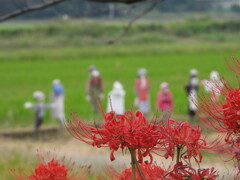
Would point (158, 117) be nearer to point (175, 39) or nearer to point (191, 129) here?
point (191, 129)

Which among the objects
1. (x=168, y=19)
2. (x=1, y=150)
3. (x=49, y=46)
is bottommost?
(x=1, y=150)

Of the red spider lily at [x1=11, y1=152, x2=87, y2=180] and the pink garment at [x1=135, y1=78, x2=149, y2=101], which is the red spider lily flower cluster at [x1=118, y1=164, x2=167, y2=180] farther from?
the pink garment at [x1=135, y1=78, x2=149, y2=101]

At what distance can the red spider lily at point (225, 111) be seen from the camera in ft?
4.88

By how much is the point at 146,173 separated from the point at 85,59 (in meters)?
35.8

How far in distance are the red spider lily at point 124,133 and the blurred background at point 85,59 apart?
176 centimetres

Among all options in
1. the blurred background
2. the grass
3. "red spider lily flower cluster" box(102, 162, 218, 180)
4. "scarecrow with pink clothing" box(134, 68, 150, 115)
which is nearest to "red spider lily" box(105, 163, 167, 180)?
"red spider lily flower cluster" box(102, 162, 218, 180)

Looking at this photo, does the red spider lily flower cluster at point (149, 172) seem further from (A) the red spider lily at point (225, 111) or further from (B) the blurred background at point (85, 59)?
(B) the blurred background at point (85, 59)

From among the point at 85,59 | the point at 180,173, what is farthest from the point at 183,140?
the point at 85,59

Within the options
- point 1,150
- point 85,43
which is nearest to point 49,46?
point 85,43

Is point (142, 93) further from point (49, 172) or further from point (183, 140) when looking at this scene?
point (183, 140)

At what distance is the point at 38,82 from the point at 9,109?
8513mm

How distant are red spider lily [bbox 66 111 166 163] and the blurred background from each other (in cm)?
176

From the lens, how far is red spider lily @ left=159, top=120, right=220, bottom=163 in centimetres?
150

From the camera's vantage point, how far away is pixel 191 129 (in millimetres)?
1520
